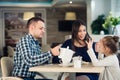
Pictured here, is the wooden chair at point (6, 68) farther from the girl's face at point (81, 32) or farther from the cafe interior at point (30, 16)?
the cafe interior at point (30, 16)

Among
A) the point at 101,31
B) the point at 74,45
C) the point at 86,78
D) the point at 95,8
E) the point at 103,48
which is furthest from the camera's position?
the point at 95,8

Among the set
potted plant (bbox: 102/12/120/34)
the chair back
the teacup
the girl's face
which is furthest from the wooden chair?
potted plant (bbox: 102/12/120/34)

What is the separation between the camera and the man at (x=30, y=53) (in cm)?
301

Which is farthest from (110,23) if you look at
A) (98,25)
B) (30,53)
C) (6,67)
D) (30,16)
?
(30,16)

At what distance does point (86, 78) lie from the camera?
3.66 meters

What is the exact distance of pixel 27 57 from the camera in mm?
2994

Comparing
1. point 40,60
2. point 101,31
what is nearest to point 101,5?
point 101,31

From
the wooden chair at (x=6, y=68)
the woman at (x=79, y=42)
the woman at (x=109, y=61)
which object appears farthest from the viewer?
the woman at (x=79, y=42)

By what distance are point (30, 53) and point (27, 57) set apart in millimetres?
52

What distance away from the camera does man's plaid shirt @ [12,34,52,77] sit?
3004 millimetres

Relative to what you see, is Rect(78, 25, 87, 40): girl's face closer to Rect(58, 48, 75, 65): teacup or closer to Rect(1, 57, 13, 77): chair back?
Rect(58, 48, 75, 65): teacup

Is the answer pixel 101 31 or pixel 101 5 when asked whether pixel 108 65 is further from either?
pixel 101 5

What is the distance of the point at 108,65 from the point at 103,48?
0.81 feet

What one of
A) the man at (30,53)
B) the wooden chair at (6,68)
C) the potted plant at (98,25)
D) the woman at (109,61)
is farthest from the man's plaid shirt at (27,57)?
the potted plant at (98,25)
